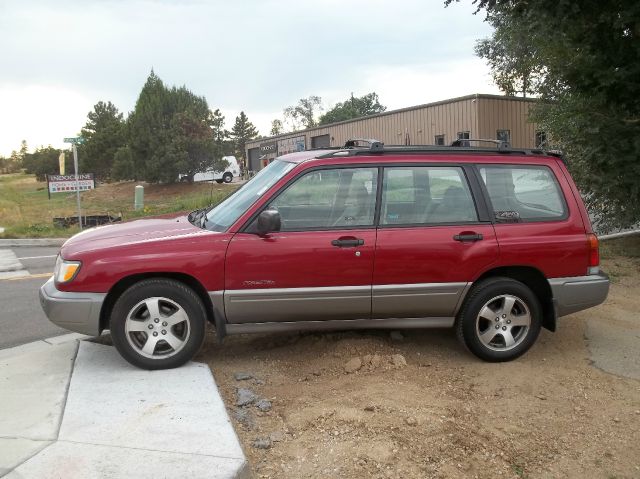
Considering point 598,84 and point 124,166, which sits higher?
point 124,166

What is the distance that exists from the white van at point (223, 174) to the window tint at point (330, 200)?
37552 mm

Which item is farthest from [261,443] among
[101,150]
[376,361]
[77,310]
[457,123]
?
[101,150]

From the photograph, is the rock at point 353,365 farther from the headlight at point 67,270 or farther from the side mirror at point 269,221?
the headlight at point 67,270

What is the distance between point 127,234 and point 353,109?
9333 centimetres

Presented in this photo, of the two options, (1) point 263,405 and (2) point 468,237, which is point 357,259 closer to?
(2) point 468,237

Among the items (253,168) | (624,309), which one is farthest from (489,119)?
(253,168)

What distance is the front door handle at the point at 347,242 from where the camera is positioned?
4.45m

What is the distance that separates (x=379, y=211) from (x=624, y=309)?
11.3ft

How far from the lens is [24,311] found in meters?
6.75

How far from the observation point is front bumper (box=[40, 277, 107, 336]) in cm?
425

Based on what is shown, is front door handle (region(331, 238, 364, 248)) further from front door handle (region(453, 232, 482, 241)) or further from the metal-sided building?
the metal-sided building

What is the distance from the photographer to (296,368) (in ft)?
15.3

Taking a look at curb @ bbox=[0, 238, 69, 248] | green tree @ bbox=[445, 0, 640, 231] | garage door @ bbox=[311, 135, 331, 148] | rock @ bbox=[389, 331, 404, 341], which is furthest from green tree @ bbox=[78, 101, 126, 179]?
rock @ bbox=[389, 331, 404, 341]

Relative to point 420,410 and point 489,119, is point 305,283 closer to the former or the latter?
point 420,410
